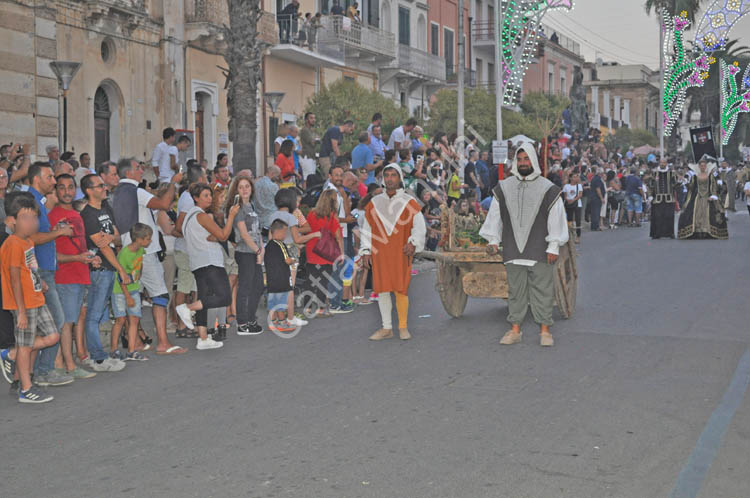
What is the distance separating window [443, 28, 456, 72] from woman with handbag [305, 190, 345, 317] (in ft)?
111

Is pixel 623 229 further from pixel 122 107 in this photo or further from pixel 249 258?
pixel 249 258

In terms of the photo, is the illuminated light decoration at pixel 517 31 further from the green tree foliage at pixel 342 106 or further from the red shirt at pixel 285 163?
the red shirt at pixel 285 163

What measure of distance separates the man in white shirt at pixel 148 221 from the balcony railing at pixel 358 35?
903 inches

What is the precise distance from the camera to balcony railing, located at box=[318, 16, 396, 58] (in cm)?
3241

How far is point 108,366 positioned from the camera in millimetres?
8711

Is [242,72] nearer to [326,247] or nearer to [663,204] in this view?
[326,247]

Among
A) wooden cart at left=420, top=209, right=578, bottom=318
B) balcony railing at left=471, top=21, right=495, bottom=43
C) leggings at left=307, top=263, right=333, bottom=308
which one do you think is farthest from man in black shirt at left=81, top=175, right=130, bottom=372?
balcony railing at left=471, top=21, right=495, bottom=43

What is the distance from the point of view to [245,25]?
16984mm

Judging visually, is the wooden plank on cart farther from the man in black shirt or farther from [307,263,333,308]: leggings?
the man in black shirt

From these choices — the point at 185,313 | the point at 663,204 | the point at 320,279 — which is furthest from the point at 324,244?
the point at 663,204

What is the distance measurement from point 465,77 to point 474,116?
7.48 metres

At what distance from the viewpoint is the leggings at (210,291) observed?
968 cm

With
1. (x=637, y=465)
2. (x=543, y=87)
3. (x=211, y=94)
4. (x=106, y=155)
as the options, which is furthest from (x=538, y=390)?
(x=543, y=87)

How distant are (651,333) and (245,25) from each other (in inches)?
383
